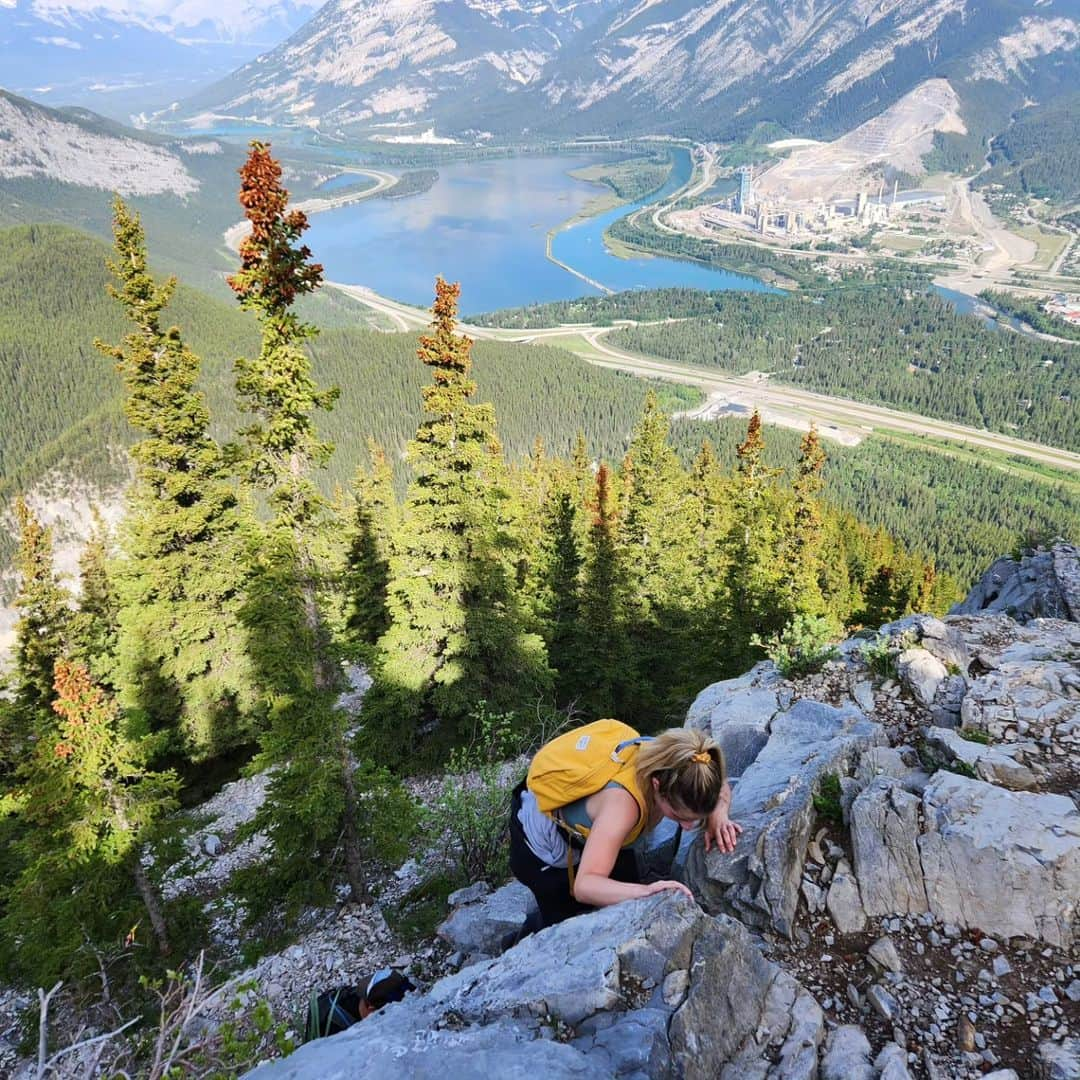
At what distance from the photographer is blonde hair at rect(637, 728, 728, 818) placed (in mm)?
4770

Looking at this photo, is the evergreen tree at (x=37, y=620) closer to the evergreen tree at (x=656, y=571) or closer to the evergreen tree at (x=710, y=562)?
the evergreen tree at (x=656, y=571)

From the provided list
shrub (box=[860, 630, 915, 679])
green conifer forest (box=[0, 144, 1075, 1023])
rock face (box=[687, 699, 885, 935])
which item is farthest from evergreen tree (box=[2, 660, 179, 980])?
shrub (box=[860, 630, 915, 679])

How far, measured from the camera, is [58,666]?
1042cm

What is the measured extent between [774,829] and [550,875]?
2055mm

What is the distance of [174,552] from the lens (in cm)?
1995

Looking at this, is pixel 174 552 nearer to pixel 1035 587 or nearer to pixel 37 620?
pixel 37 620

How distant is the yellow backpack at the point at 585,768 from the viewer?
484cm

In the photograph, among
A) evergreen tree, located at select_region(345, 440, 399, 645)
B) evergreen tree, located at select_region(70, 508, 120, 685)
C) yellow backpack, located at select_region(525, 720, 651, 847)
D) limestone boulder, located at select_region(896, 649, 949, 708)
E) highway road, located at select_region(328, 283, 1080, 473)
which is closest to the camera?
yellow backpack, located at select_region(525, 720, 651, 847)

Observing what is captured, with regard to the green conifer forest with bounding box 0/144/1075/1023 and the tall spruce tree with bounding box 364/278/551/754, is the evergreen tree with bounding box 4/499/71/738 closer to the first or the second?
the green conifer forest with bounding box 0/144/1075/1023

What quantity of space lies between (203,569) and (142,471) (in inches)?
132

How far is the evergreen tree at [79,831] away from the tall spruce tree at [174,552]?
7.59 metres

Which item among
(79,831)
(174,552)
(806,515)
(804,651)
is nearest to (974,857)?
(804,651)

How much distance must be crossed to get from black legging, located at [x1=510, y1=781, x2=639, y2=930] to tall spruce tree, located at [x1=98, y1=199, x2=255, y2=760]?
14.9 metres

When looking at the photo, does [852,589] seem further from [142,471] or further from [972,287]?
[972,287]
